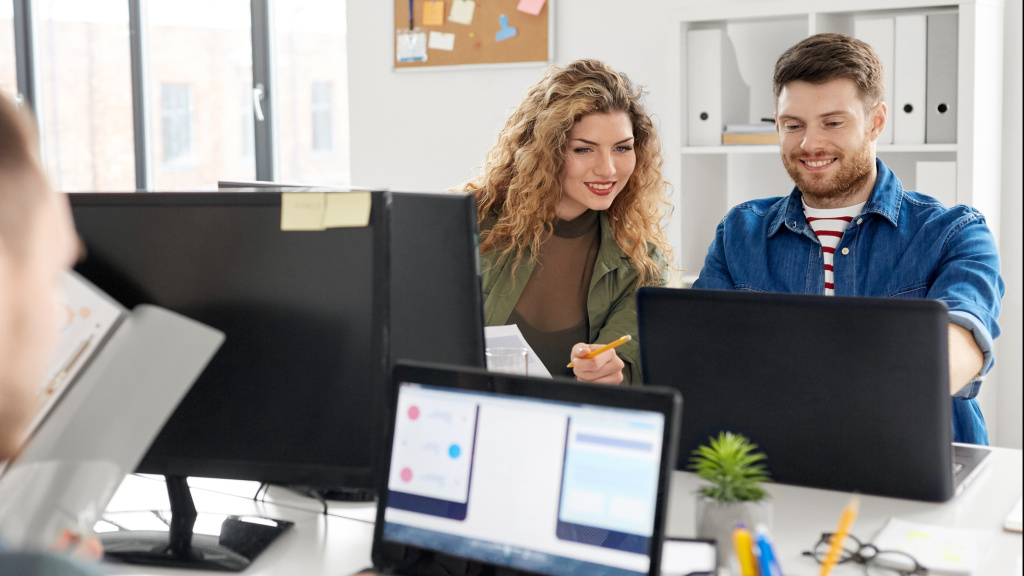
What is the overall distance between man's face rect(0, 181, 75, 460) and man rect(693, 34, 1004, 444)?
1.62 meters

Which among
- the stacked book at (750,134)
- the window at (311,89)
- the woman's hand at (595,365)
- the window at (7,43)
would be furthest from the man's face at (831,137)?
the window at (7,43)

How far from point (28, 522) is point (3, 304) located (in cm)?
50

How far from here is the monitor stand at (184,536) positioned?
3.90ft

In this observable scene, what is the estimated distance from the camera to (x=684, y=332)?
4.21 ft

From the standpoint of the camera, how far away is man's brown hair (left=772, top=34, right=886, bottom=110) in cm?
201

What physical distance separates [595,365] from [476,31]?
223 cm

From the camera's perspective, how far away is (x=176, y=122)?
16.0 feet

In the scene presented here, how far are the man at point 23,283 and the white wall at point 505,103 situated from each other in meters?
2.49

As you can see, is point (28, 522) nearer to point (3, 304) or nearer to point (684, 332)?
point (3, 304)


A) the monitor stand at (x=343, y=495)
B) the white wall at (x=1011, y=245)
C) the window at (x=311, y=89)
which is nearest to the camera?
the monitor stand at (x=343, y=495)

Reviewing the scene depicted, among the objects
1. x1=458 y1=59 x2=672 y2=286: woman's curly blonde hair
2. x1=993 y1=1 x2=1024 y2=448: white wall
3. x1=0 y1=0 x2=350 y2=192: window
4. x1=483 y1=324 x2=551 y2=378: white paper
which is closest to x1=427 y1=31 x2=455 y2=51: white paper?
x1=0 y1=0 x2=350 y2=192: window

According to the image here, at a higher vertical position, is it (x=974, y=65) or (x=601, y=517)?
(x=974, y=65)

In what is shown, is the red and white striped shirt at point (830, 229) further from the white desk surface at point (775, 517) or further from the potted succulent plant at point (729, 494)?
the potted succulent plant at point (729, 494)

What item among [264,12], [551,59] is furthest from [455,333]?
[264,12]
